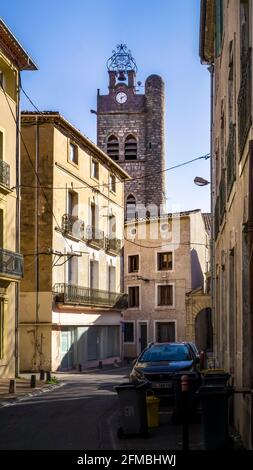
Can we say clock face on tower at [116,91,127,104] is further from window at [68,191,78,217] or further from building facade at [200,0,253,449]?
building facade at [200,0,253,449]

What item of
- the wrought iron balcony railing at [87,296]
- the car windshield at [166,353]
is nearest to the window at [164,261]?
the wrought iron balcony railing at [87,296]

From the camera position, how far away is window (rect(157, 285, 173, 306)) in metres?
47.6

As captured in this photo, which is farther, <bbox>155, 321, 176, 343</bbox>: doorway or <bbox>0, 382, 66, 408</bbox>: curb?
<bbox>155, 321, 176, 343</bbox>: doorway

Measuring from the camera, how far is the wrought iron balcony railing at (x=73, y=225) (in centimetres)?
3465

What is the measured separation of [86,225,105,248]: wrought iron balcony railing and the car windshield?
19.9 meters

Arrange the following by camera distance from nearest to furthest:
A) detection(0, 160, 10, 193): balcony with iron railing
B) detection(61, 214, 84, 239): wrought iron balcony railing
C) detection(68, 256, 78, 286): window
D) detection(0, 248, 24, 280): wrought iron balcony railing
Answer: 1. detection(0, 248, 24, 280): wrought iron balcony railing
2. detection(0, 160, 10, 193): balcony with iron railing
3. detection(61, 214, 84, 239): wrought iron balcony railing
4. detection(68, 256, 78, 286): window

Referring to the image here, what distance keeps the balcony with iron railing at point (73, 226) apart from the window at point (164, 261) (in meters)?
12.1

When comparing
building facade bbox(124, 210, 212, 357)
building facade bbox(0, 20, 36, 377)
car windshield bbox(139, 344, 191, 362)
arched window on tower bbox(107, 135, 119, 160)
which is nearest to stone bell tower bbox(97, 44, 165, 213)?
arched window on tower bbox(107, 135, 119, 160)

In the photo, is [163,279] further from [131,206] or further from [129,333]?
[131,206]

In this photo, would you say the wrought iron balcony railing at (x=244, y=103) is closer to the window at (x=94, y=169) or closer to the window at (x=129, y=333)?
the window at (x=94, y=169)

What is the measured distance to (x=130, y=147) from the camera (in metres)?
65.2
